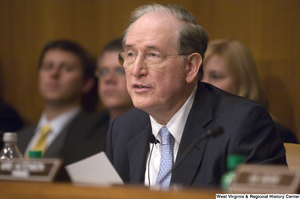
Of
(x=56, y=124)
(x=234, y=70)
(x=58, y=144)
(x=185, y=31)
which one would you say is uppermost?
(x=185, y=31)

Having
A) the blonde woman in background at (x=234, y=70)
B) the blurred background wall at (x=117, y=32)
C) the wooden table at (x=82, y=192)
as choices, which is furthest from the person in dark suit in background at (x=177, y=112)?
the blurred background wall at (x=117, y=32)

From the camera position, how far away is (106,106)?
3482 millimetres

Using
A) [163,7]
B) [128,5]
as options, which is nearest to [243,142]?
[163,7]

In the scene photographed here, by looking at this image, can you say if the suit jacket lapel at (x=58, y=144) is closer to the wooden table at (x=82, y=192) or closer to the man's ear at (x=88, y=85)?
the man's ear at (x=88, y=85)

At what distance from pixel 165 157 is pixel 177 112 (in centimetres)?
25

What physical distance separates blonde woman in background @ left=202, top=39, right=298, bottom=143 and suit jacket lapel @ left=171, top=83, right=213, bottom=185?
108cm

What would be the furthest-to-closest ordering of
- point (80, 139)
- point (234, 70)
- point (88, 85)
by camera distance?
point (88, 85) → point (80, 139) → point (234, 70)

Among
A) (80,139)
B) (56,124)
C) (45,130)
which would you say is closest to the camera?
(80,139)

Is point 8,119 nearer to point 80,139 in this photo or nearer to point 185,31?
point 80,139

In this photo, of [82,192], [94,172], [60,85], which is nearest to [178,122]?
[94,172]

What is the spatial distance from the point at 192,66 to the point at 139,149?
519 millimetres

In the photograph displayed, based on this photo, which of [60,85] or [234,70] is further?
[60,85]

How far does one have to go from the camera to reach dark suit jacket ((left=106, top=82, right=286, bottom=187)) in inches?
66.0

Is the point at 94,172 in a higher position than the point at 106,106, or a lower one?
higher
